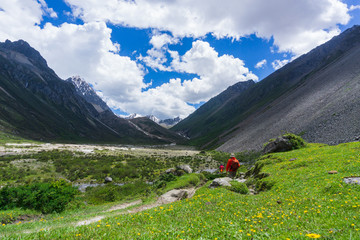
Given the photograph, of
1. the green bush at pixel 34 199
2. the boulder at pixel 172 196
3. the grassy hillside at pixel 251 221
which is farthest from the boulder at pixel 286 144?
the green bush at pixel 34 199

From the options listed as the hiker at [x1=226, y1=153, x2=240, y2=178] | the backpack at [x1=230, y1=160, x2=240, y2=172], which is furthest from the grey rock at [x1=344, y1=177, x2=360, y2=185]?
the backpack at [x1=230, y1=160, x2=240, y2=172]

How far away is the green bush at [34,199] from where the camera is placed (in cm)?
1738

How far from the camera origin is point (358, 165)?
14.6 metres

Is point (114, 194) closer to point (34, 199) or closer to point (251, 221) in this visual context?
point (34, 199)

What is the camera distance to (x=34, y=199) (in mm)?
17625

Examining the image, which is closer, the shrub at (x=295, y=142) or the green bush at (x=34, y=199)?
the green bush at (x=34, y=199)

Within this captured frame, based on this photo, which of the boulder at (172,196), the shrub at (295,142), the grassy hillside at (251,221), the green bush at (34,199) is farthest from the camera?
the shrub at (295,142)

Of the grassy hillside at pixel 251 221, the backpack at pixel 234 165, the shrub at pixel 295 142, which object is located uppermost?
the grassy hillside at pixel 251 221

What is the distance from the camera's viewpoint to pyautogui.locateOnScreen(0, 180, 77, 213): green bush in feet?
57.0

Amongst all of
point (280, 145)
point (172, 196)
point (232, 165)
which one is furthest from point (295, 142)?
point (172, 196)

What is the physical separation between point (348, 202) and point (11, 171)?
172ft

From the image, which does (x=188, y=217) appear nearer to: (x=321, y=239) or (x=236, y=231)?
(x=236, y=231)

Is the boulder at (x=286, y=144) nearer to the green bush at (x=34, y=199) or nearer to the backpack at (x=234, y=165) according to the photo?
the backpack at (x=234, y=165)

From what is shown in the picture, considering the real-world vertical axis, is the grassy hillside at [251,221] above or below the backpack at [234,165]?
above
